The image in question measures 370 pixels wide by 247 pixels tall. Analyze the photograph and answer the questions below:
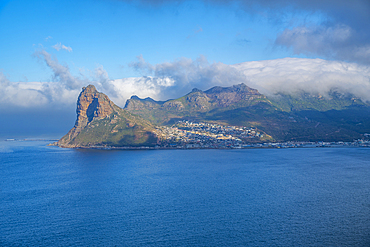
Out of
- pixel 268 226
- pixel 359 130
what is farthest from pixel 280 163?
pixel 359 130

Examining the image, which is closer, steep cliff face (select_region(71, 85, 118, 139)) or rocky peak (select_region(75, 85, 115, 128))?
steep cliff face (select_region(71, 85, 118, 139))

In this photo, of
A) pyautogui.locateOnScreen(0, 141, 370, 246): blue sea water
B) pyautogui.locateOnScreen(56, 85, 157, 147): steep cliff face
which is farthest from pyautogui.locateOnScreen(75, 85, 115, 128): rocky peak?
pyautogui.locateOnScreen(0, 141, 370, 246): blue sea water

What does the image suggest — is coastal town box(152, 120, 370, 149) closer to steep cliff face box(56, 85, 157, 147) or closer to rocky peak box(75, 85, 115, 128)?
steep cliff face box(56, 85, 157, 147)

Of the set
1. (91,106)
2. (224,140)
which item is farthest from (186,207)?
(91,106)

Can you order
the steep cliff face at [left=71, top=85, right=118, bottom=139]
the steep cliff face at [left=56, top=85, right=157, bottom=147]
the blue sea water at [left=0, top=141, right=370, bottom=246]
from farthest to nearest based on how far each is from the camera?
the steep cliff face at [left=71, top=85, right=118, bottom=139], the steep cliff face at [left=56, top=85, right=157, bottom=147], the blue sea water at [left=0, top=141, right=370, bottom=246]

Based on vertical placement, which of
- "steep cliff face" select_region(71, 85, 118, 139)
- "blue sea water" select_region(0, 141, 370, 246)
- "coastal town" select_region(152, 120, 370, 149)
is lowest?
"blue sea water" select_region(0, 141, 370, 246)

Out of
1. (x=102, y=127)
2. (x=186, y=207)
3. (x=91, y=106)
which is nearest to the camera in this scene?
Result: (x=186, y=207)

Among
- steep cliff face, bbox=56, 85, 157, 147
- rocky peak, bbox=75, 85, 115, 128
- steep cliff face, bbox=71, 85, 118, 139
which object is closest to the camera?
steep cliff face, bbox=56, 85, 157, 147

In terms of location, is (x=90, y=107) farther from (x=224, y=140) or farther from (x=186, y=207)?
(x=186, y=207)
